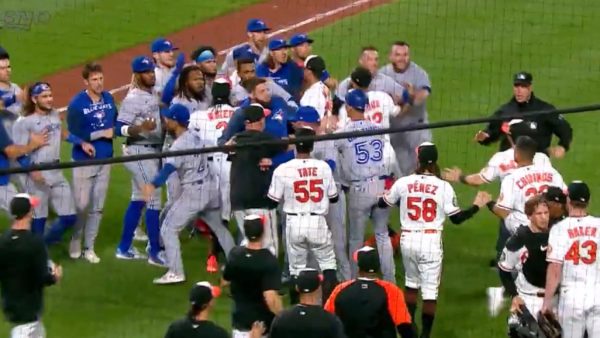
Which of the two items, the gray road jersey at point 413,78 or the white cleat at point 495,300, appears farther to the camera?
the gray road jersey at point 413,78

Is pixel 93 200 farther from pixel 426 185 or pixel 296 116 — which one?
pixel 426 185

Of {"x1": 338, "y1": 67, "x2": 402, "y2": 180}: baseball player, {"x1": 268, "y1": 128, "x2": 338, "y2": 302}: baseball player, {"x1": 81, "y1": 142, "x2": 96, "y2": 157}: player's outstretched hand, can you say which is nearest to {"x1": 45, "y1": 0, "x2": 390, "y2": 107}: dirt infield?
{"x1": 81, "y1": 142, "x2": 96, "y2": 157}: player's outstretched hand

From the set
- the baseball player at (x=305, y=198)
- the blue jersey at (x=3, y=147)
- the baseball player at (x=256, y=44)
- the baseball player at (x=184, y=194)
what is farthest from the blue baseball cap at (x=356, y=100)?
the blue jersey at (x=3, y=147)

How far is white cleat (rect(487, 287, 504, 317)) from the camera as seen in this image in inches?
429

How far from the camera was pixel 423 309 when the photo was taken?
1027 cm

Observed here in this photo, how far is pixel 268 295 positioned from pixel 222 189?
7.33 ft

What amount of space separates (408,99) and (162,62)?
2003mm

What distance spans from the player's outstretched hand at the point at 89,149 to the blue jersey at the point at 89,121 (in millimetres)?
41

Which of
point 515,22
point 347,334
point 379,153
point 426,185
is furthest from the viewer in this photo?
point 515,22

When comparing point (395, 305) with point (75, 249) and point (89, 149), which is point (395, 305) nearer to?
point (89, 149)

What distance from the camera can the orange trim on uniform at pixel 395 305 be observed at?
9.06m

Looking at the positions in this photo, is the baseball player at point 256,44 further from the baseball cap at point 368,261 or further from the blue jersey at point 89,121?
the baseball cap at point 368,261

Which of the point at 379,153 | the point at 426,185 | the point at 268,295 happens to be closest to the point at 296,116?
the point at 379,153

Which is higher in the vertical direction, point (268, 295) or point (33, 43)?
point (33, 43)
